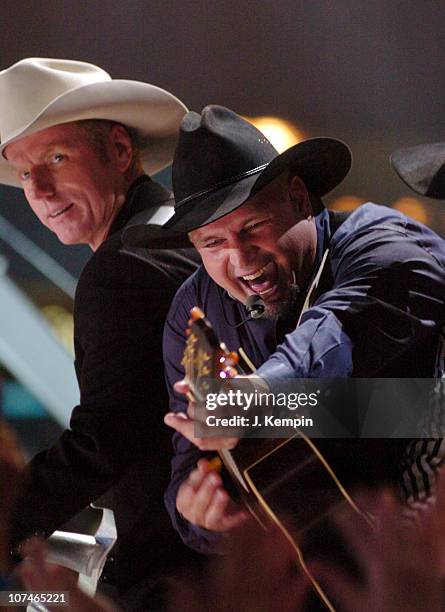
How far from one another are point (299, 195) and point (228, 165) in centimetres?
15

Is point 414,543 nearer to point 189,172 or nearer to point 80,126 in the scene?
point 189,172

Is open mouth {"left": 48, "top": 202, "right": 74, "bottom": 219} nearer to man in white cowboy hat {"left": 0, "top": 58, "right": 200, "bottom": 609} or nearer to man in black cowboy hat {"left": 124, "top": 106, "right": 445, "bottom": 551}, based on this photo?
man in white cowboy hat {"left": 0, "top": 58, "right": 200, "bottom": 609}

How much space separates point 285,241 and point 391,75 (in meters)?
0.44

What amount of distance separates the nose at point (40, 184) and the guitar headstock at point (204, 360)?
22.5 inches

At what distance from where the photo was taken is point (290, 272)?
2092 millimetres

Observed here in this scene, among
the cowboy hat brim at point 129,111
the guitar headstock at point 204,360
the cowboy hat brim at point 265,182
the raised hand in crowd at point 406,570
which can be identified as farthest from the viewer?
the cowboy hat brim at point 129,111

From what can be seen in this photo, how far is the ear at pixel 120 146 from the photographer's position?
2.39m

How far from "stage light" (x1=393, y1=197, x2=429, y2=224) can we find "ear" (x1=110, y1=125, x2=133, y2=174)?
1.99 ft

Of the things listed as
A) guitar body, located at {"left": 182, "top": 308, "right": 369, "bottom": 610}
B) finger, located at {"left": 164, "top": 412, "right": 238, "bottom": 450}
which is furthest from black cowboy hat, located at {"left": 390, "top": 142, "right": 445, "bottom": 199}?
finger, located at {"left": 164, "top": 412, "right": 238, "bottom": 450}

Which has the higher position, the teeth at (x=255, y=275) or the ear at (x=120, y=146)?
the ear at (x=120, y=146)

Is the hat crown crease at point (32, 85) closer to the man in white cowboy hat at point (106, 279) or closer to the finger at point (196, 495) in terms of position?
the man in white cowboy hat at point (106, 279)

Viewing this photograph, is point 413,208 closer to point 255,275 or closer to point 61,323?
point 255,275

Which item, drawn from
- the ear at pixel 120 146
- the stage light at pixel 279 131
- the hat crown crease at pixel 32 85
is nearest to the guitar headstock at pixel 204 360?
the stage light at pixel 279 131

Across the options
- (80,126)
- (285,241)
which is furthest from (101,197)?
(285,241)
